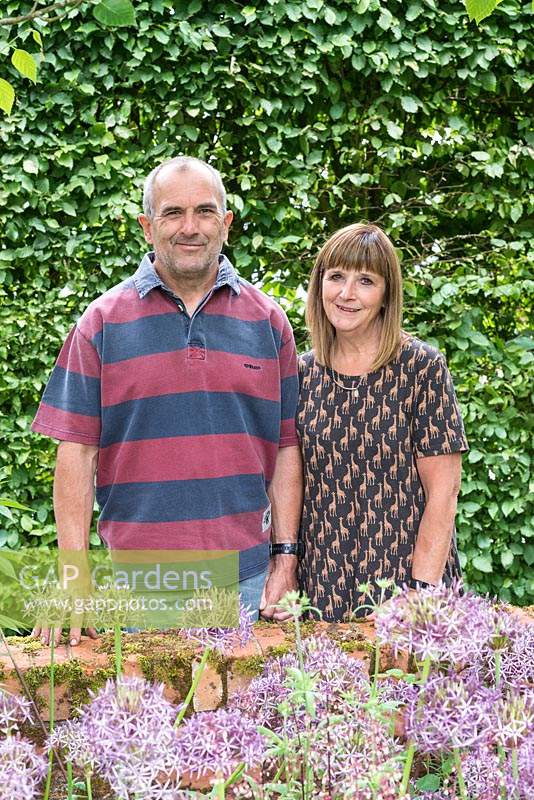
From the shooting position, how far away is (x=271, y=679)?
1.05m

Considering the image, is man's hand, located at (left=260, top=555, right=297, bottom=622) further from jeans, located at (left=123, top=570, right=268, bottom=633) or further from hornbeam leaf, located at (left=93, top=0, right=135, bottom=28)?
hornbeam leaf, located at (left=93, top=0, right=135, bottom=28)

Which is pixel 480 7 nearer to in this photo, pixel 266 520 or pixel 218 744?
pixel 218 744

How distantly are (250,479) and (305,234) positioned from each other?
2.15 meters

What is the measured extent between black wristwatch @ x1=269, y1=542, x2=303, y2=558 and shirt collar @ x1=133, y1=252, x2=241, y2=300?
0.70 meters

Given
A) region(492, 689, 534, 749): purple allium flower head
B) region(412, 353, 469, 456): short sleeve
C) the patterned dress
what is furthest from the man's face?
region(492, 689, 534, 749): purple allium flower head

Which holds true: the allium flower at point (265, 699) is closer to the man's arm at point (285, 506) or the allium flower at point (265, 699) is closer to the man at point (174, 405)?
the man at point (174, 405)

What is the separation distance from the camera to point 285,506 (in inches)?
98.4

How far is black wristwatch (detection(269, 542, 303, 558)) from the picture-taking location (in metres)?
2.53

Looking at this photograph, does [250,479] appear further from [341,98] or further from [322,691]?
[341,98]

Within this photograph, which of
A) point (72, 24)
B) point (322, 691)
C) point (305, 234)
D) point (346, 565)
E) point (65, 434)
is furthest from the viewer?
point (305, 234)

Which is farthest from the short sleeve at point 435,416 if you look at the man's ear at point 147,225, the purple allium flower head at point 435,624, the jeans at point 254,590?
the purple allium flower head at point 435,624

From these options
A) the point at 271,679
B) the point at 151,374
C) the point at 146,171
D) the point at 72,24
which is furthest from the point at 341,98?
the point at 271,679

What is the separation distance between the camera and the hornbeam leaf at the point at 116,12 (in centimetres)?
143

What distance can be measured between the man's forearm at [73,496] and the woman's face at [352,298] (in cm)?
75
